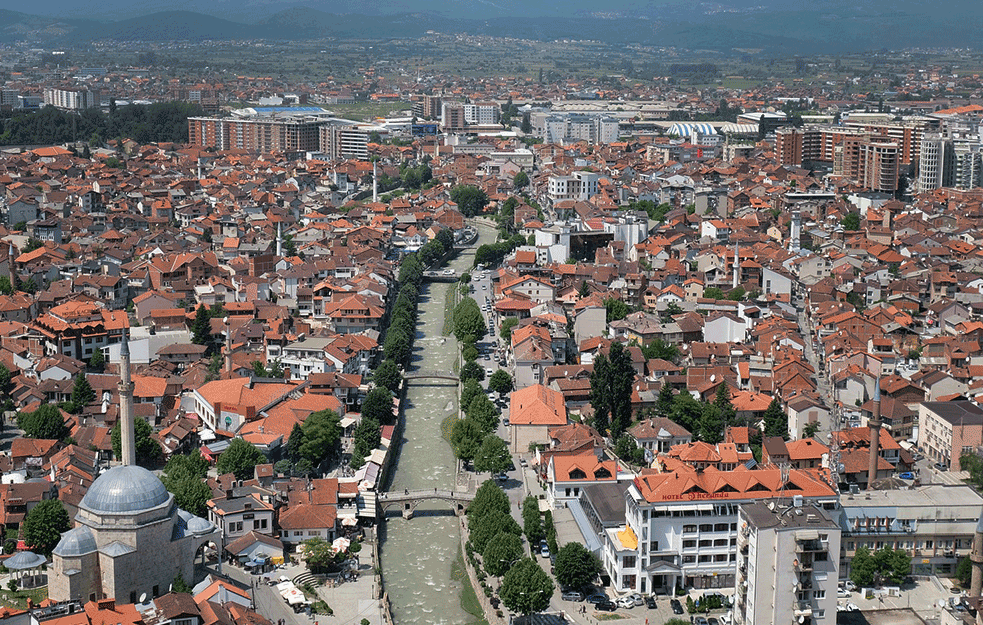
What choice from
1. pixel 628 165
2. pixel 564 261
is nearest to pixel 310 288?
pixel 564 261

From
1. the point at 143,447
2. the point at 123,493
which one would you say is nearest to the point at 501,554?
the point at 123,493

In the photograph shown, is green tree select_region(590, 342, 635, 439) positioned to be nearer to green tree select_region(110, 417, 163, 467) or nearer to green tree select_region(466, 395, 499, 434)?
green tree select_region(466, 395, 499, 434)

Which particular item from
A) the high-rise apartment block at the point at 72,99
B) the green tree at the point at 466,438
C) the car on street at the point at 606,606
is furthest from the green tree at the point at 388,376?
the high-rise apartment block at the point at 72,99

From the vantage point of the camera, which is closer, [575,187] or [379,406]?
[379,406]

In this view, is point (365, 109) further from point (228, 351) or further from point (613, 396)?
point (613, 396)

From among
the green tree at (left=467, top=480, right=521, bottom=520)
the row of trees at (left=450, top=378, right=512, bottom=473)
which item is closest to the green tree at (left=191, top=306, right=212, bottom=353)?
the row of trees at (left=450, top=378, right=512, bottom=473)
